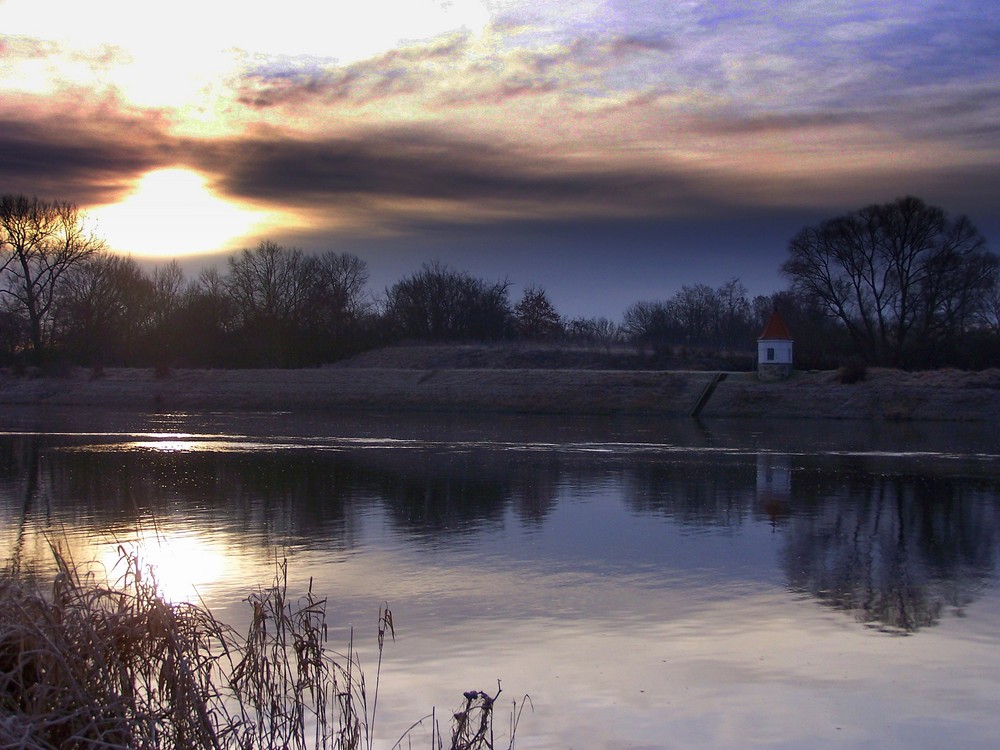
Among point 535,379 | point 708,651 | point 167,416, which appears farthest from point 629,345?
point 708,651

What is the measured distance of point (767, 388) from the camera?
56.8 meters

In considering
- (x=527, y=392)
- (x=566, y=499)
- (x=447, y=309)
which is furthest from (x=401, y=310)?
(x=566, y=499)

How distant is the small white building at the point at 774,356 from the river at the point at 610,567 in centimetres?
2632

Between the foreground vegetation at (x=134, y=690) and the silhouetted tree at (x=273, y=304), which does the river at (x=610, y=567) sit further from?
the silhouetted tree at (x=273, y=304)

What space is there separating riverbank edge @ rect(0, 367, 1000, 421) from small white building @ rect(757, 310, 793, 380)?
71 centimetres

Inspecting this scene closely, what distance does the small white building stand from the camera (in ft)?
192

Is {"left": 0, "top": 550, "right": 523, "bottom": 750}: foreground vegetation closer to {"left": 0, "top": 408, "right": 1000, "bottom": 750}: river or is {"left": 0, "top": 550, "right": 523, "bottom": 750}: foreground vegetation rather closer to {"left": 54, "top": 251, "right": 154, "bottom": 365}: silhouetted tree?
{"left": 0, "top": 408, "right": 1000, "bottom": 750}: river

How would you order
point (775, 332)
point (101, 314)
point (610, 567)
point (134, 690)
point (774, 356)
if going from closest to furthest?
point (134, 690)
point (610, 567)
point (774, 356)
point (775, 332)
point (101, 314)

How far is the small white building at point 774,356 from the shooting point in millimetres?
58531

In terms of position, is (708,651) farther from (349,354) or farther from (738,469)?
(349,354)

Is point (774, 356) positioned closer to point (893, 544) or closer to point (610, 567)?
point (893, 544)

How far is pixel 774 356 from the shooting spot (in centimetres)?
5875

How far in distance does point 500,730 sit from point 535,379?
53951 millimetres

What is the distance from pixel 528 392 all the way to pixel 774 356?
13.9 m
